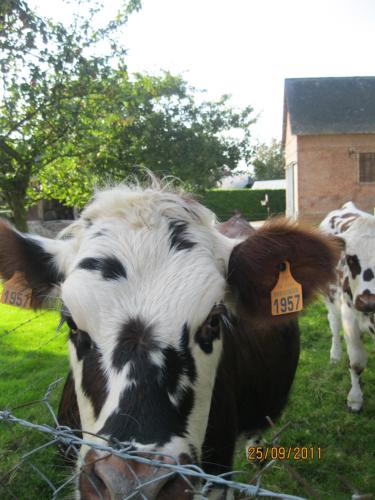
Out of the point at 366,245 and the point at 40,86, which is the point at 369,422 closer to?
the point at 366,245

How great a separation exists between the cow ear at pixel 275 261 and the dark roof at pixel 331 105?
1002 inches

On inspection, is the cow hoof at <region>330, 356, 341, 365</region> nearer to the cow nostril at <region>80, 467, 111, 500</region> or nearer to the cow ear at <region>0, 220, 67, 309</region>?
the cow ear at <region>0, 220, 67, 309</region>

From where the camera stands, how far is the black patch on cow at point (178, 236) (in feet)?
7.25

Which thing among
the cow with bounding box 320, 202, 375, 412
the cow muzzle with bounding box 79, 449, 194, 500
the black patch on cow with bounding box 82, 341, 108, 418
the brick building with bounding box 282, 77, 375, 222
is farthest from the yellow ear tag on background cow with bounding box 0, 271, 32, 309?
the brick building with bounding box 282, 77, 375, 222

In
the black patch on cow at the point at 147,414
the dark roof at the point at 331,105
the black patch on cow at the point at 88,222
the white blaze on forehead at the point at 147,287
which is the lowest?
the black patch on cow at the point at 147,414

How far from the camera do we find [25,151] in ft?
27.3

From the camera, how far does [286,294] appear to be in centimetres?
240

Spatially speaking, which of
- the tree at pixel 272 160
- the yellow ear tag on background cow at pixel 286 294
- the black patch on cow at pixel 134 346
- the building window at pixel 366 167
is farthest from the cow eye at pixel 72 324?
the tree at pixel 272 160

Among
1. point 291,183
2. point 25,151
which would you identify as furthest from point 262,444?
point 291,183

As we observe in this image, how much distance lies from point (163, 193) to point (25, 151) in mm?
6523

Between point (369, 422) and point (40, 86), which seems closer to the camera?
point (369, 422)

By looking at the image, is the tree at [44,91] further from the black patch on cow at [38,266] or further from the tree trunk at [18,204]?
the black patch on cow at [38,266]

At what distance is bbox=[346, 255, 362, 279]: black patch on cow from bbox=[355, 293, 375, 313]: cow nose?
0.26 meters

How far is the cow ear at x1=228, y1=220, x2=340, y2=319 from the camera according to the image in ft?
7.81
